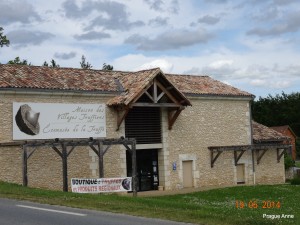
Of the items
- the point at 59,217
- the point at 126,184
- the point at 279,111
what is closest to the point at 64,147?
the point at 126,184

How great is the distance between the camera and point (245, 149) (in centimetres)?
3225

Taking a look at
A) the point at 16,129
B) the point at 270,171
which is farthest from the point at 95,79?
the point at 270,171

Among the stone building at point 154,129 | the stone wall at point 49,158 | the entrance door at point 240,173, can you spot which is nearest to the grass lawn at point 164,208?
the stone wall at point 49,158

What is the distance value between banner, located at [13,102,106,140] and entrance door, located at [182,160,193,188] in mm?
5893

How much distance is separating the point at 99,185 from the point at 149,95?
7.70 metres

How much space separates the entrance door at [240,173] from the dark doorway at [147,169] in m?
6.33

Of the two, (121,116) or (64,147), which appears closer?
(64,147)

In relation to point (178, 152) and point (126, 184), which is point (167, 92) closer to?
point (178, 152)

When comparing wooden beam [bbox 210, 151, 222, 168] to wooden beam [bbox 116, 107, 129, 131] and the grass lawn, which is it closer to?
wooden beam [bbox 116, 107, 129, 131]

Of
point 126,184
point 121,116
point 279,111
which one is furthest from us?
point 279,111

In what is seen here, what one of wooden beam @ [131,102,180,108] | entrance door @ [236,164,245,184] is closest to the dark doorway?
wooden beam @ [131,102,180,108]

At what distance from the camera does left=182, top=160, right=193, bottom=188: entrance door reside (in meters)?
30.0

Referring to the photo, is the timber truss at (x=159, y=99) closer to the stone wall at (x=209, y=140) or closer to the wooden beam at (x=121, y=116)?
the wooden beam at (x=121, y=116)

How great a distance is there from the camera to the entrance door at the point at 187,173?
30.0m
